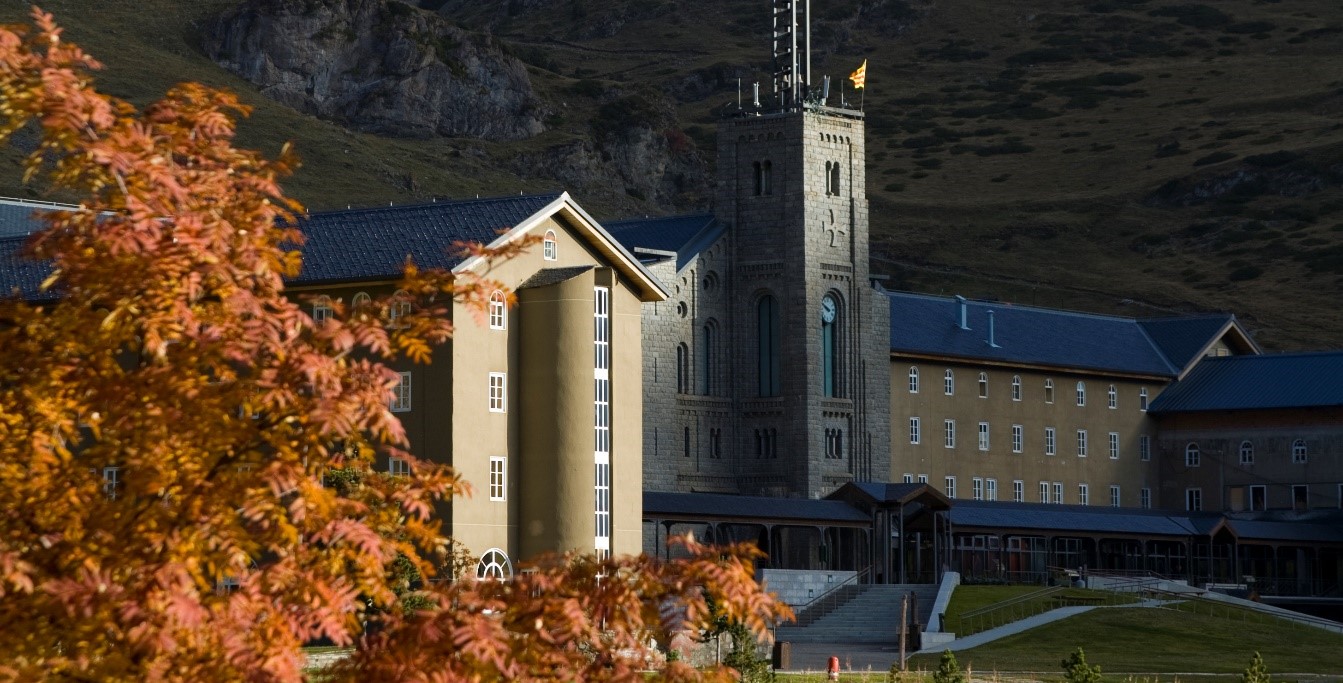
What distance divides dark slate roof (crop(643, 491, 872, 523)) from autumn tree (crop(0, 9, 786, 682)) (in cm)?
6403

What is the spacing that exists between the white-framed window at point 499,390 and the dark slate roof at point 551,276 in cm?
234

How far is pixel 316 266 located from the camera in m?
58.8

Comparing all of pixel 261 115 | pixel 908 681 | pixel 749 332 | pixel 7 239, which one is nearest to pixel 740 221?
pixel 749 332

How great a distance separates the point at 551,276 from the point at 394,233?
4.16 m

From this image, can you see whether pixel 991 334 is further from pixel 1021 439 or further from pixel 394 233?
pixel 394 233

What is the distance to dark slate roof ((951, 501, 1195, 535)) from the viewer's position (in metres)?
90.7

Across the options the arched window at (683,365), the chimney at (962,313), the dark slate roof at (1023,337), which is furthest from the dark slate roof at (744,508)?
the chimney at (962,313)

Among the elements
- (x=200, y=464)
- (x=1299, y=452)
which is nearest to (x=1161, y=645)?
(x=1299, y=452)

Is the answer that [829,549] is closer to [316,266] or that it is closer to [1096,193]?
[316,266]

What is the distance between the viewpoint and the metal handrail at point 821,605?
76.9 meters

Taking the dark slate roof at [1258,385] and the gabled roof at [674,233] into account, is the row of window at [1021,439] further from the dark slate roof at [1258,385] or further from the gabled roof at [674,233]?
the gabled roof at [674,233]

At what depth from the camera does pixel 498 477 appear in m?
58.0

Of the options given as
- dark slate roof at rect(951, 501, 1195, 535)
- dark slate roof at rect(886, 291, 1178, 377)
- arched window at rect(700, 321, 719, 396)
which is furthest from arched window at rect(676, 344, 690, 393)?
dark slate roof at rect(951, 501, 1195, 535)

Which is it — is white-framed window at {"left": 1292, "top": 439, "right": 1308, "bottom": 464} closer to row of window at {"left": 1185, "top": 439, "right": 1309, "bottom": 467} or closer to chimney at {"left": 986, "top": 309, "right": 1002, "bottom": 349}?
row of window at {"left": 1185, "top": 439, "right": 1309, "bottom": 467}
